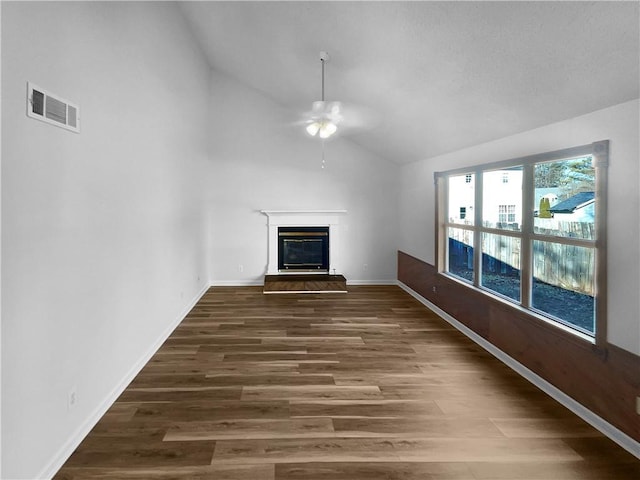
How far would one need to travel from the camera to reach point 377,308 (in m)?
5.66

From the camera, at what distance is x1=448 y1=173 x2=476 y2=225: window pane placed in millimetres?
4719

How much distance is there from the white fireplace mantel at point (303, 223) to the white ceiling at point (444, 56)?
6.62 feet

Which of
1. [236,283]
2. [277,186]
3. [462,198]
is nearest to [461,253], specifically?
[462,198]

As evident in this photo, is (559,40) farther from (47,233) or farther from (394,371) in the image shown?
(47,233)

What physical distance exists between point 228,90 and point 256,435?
20.0 feet

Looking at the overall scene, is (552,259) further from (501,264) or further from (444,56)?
(444,56)

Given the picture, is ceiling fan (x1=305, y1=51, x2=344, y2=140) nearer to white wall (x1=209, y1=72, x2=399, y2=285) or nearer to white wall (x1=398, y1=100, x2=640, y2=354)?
white wall (x1=398, y1=100, x2=640, y2=354)

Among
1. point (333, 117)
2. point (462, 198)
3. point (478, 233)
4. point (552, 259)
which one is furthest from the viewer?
point (462, 198)

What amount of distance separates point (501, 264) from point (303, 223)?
3.97 metres

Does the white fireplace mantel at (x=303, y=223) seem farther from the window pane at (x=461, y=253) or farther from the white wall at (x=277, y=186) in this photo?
the window pane at (x=461, y=253)

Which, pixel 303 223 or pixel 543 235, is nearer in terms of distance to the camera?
pixel 543 235

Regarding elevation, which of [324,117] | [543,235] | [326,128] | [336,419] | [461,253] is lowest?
[336,419]

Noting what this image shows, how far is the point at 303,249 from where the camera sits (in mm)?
7348

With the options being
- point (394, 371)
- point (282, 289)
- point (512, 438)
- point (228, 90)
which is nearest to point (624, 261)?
point (512, 438)
